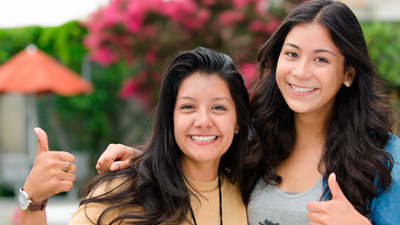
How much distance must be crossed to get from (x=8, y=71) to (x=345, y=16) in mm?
5692

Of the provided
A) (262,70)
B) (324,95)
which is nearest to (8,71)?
(262,70)

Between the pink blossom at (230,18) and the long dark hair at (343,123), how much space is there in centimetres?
338

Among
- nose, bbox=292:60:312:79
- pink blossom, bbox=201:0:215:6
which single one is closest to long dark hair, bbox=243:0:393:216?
nose, bbox=292:60:312:79

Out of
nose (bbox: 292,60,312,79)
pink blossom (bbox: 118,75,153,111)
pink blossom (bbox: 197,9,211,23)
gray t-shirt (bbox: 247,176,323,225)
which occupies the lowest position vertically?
pink blossom (bbox: 118,75,153,111)

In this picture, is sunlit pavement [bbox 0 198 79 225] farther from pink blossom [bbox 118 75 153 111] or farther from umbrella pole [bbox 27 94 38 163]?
pink blossom [bbox 118 75 153 111]

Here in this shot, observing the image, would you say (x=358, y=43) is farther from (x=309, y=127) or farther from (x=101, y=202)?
(x=101, y=202)

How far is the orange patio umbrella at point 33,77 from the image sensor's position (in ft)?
22.0

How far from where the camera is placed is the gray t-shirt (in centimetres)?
231

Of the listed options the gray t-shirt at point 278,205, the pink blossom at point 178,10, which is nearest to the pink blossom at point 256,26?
the pink blossom at point 178,10

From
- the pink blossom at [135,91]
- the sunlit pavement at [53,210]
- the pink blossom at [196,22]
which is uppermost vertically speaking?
the pink blossom at [196,22]

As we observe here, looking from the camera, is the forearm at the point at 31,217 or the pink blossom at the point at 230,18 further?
the pink blossom at the point at 230,18

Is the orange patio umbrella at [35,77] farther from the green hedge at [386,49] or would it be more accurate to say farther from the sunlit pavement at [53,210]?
the green hedge at [386,49]

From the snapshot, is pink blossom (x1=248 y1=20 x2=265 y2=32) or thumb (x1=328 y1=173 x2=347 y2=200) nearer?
thumb (x1=328 y1=173 x2=347 y2=200)

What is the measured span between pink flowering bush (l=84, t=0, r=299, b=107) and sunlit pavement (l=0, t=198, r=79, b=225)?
2174 mm
